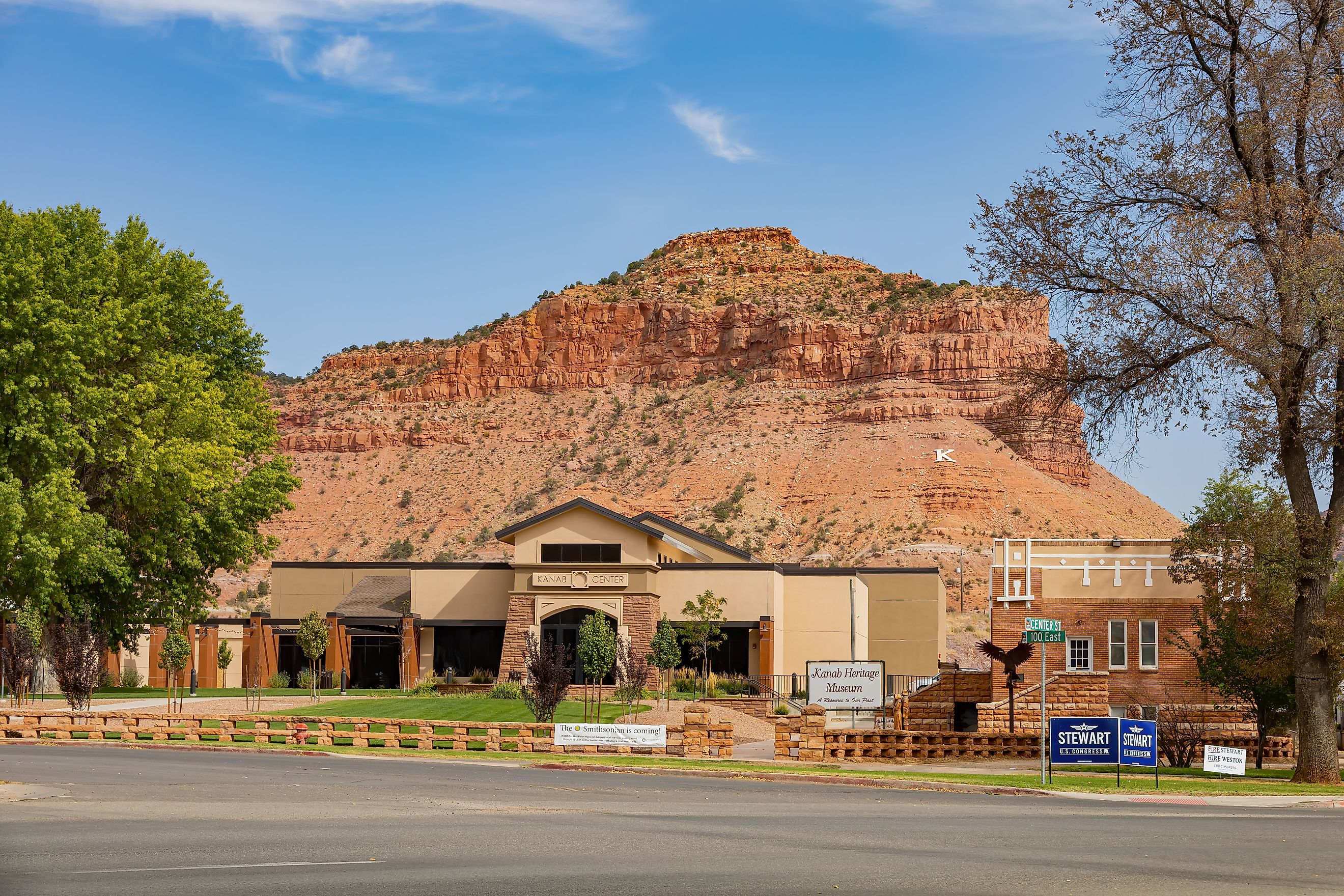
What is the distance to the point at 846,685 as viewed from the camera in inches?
1192

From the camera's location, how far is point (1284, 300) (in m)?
24.6

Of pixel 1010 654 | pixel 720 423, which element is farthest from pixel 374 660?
pixel 720 423

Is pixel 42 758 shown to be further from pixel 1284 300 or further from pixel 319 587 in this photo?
pixel 319 587

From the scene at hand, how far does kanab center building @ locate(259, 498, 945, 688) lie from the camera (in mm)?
48188

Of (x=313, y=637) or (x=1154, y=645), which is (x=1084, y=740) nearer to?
(x=1154, y=645)

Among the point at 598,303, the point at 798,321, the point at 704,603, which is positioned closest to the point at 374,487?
the point at 598,303

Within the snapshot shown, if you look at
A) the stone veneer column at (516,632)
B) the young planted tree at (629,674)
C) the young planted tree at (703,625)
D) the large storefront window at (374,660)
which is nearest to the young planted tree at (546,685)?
the young planted tree at (629,674)

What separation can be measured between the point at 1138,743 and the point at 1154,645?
12.7 metres

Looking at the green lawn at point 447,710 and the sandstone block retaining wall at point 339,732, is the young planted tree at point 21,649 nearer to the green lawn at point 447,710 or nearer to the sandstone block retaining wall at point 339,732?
the sandstone block retaining wall at point 339,732

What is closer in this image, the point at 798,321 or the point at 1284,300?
the point at 1284,300

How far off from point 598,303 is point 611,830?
124m

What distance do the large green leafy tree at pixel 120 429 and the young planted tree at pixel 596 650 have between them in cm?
1068

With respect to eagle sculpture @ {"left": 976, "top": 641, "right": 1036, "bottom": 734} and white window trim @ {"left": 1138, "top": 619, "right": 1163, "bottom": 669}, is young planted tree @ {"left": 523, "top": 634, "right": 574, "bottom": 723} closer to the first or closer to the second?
eagle sculpture @ {"left": 976, "top": 641, "right": 1036, "bottom": 734}

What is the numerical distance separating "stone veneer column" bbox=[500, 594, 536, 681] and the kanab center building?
0.06 metres
